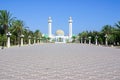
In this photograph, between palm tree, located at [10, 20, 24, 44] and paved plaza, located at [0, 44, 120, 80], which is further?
palm tree, located at [10, 20, 24, 44]

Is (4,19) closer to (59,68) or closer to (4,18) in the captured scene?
(4,18)

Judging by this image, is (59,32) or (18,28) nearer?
(18,28)

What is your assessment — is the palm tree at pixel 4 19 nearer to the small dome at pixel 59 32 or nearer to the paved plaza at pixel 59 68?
→ the paved plaza at pixel 59 68

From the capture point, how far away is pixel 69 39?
163 metres

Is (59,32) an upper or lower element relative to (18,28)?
upper

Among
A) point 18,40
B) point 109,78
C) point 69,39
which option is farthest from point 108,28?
point 69,39

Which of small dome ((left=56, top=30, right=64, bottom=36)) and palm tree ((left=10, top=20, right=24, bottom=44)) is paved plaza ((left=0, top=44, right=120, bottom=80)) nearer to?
palm tree ((left=10, top=20, right=24, bottom=44))

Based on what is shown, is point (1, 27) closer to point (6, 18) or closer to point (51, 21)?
point (6, 18)

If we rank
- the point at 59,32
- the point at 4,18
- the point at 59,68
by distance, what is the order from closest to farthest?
the point at 59,68 → the point at 4,18 → the point at 59,32

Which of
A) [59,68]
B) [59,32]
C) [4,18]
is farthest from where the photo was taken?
[59,32]

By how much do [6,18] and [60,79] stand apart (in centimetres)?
4933

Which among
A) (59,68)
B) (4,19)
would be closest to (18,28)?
(4,19)

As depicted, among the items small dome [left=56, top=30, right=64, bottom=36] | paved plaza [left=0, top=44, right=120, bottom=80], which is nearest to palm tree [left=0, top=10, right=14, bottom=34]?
paved plaza [left=0, top=44, right=120, bottom=80]

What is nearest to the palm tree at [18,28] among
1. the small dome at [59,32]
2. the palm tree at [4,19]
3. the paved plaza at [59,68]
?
the palm tree at [4,19]
